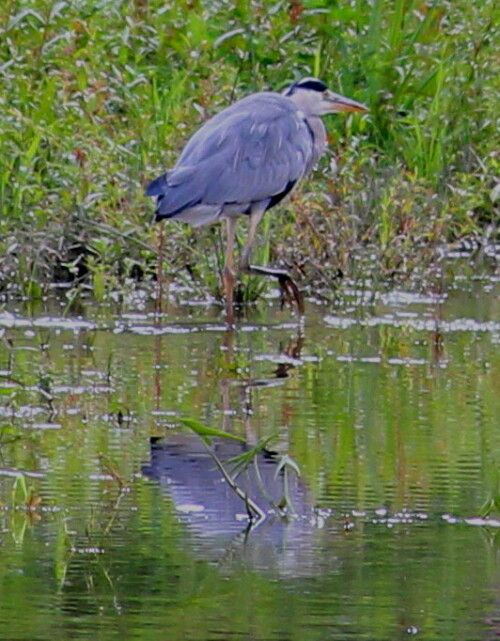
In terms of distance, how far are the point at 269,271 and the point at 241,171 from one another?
50 centimetres

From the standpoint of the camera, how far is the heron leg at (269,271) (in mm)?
8672

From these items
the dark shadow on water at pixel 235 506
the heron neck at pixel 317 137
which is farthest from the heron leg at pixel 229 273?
the dark shadow on water at pixel 235 506

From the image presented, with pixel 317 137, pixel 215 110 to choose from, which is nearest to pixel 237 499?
pixel 317 137

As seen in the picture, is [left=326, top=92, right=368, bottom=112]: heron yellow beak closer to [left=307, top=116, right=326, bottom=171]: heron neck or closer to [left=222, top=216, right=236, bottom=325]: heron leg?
[left=307, top=116, right=326, bottom=171]: heron neck

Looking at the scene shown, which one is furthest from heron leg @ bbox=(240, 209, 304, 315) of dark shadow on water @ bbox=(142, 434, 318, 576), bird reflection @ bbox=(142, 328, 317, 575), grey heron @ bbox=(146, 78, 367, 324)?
dark shadow on water @ bbox=(142, 434, 318, 576)

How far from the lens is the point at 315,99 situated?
991cm

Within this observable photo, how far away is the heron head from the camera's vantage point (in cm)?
988

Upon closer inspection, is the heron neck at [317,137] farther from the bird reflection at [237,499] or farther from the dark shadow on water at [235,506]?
the dark shadow on water at [235,506]

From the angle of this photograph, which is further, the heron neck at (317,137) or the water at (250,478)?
the heron neck at (317,137)

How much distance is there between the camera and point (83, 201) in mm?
9125

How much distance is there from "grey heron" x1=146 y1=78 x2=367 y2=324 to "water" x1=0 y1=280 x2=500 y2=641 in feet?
1.50

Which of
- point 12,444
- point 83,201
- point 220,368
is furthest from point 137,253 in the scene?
point 12,444

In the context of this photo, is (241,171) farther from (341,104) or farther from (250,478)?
(250,478)

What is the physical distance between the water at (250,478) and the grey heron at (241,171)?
456 millimetres
